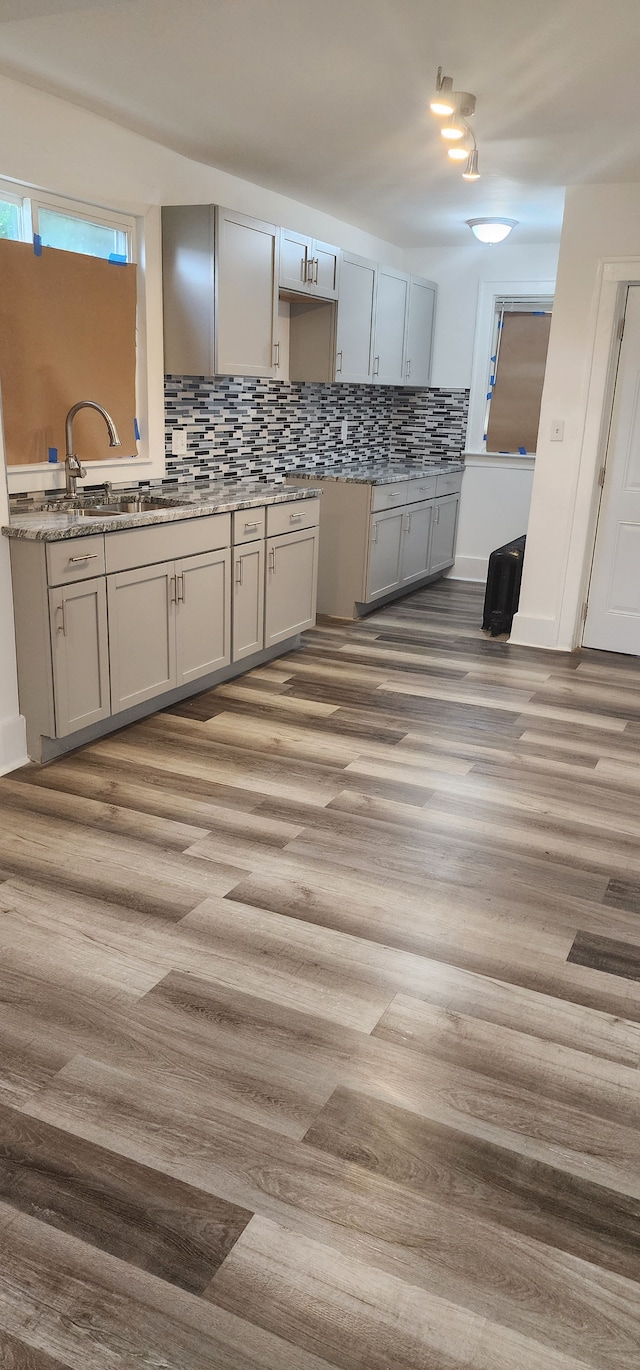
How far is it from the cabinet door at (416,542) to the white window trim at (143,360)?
2251 mm

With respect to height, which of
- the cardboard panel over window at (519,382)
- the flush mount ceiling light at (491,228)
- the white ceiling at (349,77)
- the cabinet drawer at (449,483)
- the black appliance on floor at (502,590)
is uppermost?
the white ceiling at (349,77)

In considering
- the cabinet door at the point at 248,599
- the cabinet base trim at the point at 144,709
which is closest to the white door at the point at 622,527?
the cabinet base trim at the point at 144,709

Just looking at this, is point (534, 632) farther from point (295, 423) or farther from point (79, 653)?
point (79, 653)

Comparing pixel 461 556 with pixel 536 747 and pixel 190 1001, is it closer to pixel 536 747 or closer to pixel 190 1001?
pixel 536 747

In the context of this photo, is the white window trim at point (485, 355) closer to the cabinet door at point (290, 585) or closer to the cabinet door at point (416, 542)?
the cabinet door at point (416, 542)

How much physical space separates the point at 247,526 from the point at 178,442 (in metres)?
0.72

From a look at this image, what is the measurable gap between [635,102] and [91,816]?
3.26 m

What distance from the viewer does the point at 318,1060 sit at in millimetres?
2023

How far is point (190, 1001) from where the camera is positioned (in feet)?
7.22

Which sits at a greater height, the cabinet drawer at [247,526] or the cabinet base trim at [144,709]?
the cabinet drawer at [247,526]

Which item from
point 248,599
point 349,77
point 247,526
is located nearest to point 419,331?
point 247,526

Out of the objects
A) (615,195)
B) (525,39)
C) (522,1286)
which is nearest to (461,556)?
(615,195)

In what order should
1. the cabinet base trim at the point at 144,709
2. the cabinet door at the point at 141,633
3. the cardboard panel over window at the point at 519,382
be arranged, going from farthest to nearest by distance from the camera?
the cardboard panel over window at the point at 519,382
the cabinet door at the point at 141,633
the cabinet base trim at the point at 144,709

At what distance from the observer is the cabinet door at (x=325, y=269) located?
5.29m
